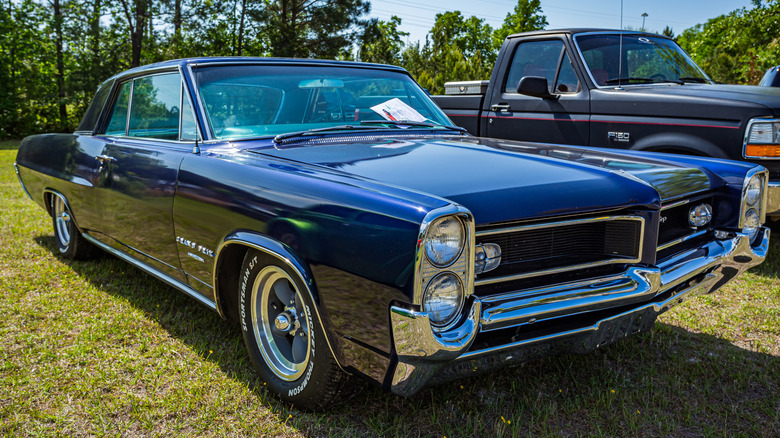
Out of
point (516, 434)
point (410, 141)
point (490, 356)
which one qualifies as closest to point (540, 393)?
point (516, 434)

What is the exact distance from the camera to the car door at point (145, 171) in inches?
117

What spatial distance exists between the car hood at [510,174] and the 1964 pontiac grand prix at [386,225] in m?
0.01

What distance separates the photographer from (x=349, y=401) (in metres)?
2.45

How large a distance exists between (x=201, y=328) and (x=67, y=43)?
79.8 ft

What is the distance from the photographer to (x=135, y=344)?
3.12 meters

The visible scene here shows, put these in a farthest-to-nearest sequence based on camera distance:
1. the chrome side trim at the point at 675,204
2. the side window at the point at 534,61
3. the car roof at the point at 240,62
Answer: the side window at the point at 534,61
the car roof at the point at 240,62
the chrome side trim at the point at 675,204

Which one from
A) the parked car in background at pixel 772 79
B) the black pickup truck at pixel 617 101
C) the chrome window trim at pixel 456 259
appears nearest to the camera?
the chrome window trim at pixel 456 259

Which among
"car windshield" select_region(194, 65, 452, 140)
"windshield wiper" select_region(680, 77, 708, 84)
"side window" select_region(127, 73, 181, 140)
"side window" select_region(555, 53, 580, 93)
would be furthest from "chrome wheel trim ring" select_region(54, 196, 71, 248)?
"windshield wiper" select_region(680, 77, 708, 84)

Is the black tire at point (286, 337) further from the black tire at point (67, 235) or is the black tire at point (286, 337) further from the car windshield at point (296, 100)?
the black tire at point (67, 235)

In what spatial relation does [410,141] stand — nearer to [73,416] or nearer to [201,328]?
[201,328]

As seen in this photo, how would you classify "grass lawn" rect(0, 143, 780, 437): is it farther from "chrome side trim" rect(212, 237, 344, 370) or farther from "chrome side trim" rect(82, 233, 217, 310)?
"chrome side trim" rect(212, 237, 344, 370)

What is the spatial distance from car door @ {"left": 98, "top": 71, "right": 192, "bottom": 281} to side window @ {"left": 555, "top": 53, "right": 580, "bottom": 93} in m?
3.16

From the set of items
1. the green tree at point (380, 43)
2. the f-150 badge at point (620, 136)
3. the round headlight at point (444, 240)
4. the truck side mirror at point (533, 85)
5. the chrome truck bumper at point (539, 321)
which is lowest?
the chrome truck bumper at point (539, 321)

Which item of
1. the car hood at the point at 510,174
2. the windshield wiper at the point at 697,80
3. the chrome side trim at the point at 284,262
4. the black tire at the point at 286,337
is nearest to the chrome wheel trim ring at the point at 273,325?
the black tire at the point at 286,337
